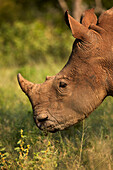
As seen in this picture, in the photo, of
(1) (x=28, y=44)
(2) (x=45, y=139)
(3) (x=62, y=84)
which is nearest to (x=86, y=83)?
(3) (x=62, y=84)

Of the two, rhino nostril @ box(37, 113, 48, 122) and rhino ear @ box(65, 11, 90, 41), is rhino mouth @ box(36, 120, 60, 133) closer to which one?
rhino nostril @ box(37, 113, 48, 122)

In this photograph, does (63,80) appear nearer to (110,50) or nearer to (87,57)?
(87,57)

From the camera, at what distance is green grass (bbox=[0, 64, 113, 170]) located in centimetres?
349

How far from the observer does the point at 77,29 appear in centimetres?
320

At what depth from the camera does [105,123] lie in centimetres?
482

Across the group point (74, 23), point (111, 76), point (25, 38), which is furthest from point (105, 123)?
point (25, 38)

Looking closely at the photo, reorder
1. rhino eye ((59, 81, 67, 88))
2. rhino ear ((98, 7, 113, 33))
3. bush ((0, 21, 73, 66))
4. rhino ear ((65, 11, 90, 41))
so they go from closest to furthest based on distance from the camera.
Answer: rhino ear ((65, 11, 90, 41))
rhino ear ((98, 7, 113, 33))
rhino eye ((59, 81, 67, 88))
bush ((0, 21, 73, 66))

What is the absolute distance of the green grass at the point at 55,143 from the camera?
3494 mm

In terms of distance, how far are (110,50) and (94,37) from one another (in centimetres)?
22

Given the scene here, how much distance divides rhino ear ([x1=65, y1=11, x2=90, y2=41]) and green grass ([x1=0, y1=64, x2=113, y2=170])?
1227 mm

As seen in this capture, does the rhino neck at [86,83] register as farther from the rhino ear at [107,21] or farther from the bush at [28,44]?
the bush at [28,44]

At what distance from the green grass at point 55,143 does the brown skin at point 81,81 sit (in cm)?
36

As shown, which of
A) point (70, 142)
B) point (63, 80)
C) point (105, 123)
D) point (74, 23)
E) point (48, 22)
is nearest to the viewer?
point (74, 23)

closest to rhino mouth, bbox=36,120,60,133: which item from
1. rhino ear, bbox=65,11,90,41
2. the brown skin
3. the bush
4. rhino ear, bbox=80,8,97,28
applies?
the brown skin
